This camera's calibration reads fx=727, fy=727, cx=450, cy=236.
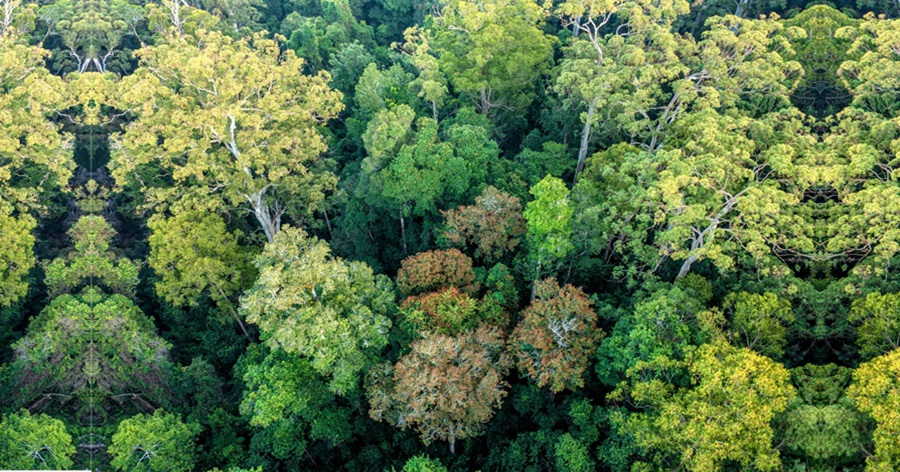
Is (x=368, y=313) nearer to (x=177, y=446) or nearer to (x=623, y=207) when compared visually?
(x=177, y=446)

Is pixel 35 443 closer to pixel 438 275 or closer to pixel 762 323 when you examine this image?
pixel 438 275

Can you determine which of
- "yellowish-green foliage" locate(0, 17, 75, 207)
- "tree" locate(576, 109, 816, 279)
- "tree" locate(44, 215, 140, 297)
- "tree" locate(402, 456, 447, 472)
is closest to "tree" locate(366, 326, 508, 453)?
"tree" locate(402, 456, 447, 472)

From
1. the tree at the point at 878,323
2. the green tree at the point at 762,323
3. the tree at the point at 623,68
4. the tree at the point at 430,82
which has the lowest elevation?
the green tree at the point at 762,323

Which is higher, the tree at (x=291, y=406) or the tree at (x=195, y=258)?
the tree at (x=195, y=258)

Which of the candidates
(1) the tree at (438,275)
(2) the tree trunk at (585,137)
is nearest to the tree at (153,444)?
(1) the tree at (438,275)

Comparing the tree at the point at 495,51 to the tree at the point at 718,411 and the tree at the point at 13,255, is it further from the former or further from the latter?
the tree at the point at 13,255

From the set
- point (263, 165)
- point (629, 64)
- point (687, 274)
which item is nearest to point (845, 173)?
point (687, 274)
